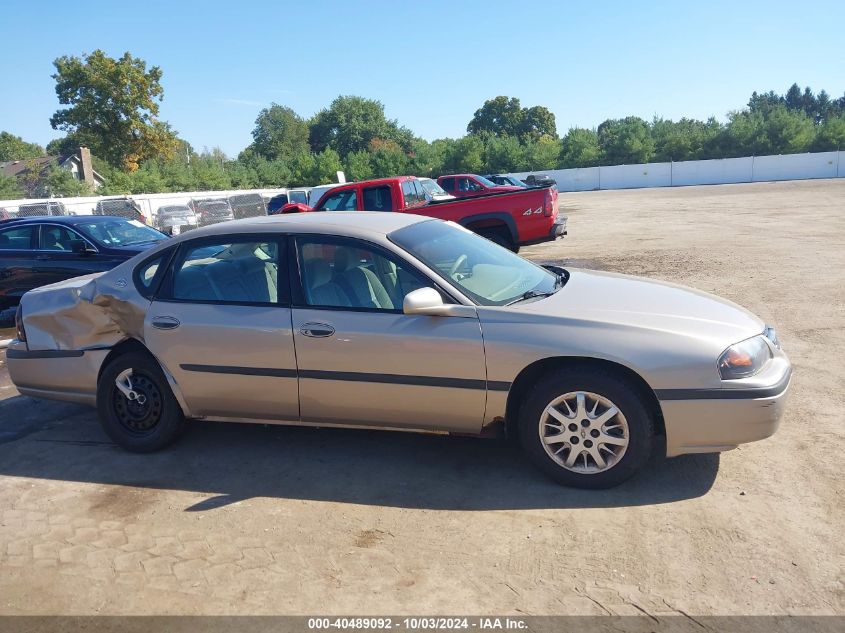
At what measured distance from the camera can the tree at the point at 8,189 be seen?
1330 inches

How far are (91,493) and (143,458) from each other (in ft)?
1.73

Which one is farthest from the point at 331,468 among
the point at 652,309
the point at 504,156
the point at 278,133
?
the point at 278,133

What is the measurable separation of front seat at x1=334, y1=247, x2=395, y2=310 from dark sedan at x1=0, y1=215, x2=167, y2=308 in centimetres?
632

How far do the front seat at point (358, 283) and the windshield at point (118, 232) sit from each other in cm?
673

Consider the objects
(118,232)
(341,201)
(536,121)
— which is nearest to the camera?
(118,232)

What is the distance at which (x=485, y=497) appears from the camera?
13.0 feet

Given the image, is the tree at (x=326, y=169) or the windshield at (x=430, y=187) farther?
the tree at (x=326, y=169)

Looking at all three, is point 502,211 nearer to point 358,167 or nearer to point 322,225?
point 322,225

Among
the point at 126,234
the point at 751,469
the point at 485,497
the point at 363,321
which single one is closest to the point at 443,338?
the point at 363,321

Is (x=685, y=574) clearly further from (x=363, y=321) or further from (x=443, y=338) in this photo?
(x=363, y=321)

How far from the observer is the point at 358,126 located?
73188 mm

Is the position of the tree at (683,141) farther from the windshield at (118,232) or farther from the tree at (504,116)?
the windshield at (118,232)

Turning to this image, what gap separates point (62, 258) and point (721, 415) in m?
9.27

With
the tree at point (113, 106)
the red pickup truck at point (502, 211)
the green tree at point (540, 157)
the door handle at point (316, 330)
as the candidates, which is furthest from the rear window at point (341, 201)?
the green tree at point (540, 157)
